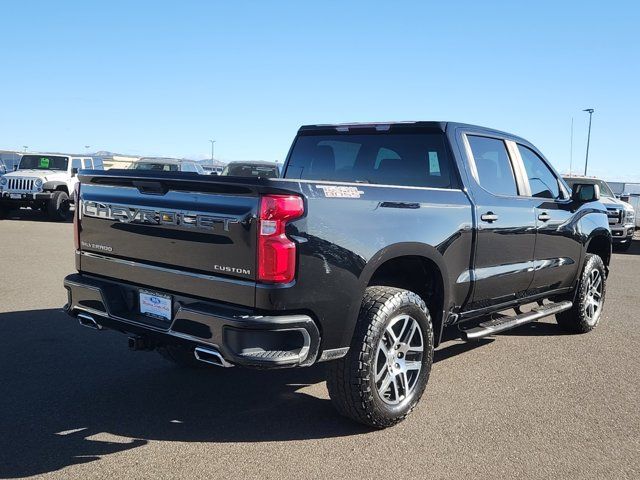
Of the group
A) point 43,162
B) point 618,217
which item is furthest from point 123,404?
point 43,162

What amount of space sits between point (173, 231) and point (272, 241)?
0.70 meters

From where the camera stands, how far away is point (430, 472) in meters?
3.31

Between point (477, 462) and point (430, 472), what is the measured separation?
1.05 feet

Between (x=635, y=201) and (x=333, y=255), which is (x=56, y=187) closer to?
(x=333, y=255)

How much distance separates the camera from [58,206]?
1781 cm

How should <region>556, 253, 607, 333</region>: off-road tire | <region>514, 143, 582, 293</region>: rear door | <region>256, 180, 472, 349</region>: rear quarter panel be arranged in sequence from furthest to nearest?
<region>556, 253, 607, 333</region>: off-road tire
<region>514, 143, 582, 293</region>: rear door
<region>256, 180, 472, 349</region>: rear quarter panel

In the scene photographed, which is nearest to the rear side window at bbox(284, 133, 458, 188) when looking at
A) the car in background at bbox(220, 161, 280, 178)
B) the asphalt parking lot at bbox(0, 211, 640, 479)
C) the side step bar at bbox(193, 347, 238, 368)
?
the asphalt parking lot at bbox(0, 211, 640, 479)

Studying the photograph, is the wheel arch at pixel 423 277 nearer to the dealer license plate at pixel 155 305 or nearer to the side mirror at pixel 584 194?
the dealer license plate at pixel 155 305

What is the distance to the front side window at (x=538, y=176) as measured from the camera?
5.55m

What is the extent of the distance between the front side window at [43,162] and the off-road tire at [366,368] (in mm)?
17160

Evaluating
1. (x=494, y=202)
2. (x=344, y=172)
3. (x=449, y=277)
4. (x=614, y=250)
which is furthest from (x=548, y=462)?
(x=614, y=250)

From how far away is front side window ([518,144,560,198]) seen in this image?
219 inches

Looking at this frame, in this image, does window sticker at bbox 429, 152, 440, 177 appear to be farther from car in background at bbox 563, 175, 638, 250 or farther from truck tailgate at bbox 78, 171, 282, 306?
car in background at bbox 563, 175, 638, 250

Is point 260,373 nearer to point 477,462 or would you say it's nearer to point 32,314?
point 477,462
